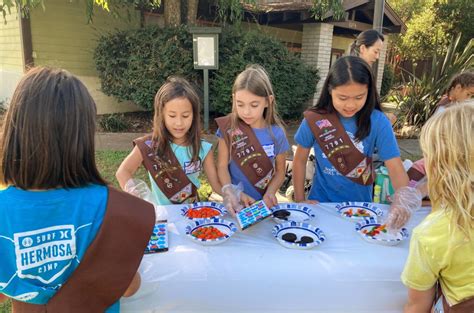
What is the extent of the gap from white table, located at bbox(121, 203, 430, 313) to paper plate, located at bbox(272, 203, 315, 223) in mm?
320

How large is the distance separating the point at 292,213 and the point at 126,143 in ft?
16.8

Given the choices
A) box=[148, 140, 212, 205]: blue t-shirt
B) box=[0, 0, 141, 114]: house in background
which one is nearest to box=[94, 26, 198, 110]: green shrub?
box=[0, 0, 141, 114]: house in background

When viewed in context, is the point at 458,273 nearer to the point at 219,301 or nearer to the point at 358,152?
the point at 219,301

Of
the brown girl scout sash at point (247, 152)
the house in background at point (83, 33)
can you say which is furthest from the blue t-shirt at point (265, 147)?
the house in background at point (83, 33)

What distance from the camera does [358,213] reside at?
1912 millimetres

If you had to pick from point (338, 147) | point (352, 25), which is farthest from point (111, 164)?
point (352, 25)

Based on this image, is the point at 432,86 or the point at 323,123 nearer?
the point at 323,123

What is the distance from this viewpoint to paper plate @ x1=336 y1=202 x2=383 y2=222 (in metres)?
1.86

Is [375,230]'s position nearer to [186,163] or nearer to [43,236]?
[186,163]

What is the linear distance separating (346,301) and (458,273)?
0.44 m

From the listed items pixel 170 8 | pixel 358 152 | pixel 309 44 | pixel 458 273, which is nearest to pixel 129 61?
pixel 170 8

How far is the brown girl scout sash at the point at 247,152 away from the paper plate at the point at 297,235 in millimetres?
777

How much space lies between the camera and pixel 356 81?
207 cm

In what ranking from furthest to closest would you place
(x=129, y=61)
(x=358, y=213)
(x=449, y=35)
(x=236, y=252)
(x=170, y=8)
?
(x=449, y=35) < (x=170, y=8) < (x=129, y=61) < (x=358, y=213) < (x=236, y=252)
